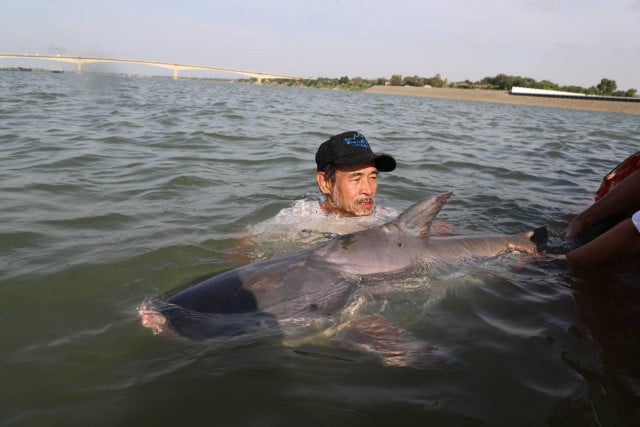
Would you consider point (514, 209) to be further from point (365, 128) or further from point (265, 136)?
point (365, 128)

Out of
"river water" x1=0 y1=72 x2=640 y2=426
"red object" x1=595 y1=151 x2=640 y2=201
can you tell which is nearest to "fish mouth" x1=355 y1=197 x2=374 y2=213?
"river water" x1=0 y1=72 x2=640 y2=426

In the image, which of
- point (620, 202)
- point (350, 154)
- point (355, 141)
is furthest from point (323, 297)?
point (620, 202)

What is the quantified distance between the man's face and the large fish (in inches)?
37.5

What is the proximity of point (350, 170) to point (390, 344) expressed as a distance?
1.88m

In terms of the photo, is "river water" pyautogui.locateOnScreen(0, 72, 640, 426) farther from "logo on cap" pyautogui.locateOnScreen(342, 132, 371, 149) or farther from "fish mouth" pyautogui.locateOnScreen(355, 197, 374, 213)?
"logo on cap" pyautogui.locateOnScreen(342, 132, 371, 149)

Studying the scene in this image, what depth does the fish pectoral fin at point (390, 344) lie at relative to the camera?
8.46 ft

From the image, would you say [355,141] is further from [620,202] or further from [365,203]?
[620,202]

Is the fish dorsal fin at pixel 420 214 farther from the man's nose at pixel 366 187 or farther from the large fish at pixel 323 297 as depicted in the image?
the man's nose at pixel 366 187

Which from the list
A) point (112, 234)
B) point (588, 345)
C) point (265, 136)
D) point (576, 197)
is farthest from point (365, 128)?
point (588, 345)

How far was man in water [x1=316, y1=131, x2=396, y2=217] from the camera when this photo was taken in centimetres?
417

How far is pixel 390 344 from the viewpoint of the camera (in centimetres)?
275

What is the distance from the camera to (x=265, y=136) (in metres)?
12.0

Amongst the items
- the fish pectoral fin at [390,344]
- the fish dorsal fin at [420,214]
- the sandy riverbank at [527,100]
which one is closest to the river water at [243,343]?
the fish pectoral fin at [390,344]

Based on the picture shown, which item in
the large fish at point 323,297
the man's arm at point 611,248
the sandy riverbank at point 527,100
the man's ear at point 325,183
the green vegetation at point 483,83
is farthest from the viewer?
the green vegetation at point 483,83
